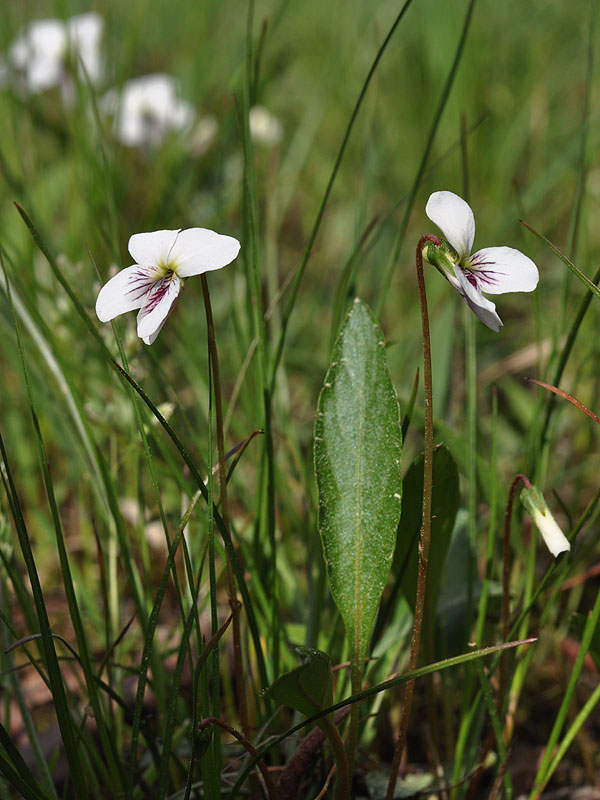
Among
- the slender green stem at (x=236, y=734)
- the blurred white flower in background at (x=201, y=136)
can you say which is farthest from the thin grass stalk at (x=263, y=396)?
the blurred white flower in background at (x=201, y=136)

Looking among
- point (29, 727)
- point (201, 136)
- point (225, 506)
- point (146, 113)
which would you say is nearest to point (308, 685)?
point (225, 506)

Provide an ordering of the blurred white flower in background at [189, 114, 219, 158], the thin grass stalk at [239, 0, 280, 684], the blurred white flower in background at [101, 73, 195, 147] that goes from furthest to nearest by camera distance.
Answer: the blurred white flower in background at [101, 73, 195, 147] → the blurred white flower in background at [189, 114, 219, 158] → the thin grass stalk at [239, 0, 280, 684]

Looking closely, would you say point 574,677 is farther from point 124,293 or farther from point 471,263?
point 124,293

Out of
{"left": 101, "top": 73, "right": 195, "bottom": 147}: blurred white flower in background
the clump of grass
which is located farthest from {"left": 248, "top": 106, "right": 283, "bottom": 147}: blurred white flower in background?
{"left": 101, "top": 73, "right": 195, "bottom": 147}: blurred white flower in background

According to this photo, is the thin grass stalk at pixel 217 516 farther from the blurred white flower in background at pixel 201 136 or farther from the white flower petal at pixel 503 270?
the blurred white flower in background at pixel 201 136

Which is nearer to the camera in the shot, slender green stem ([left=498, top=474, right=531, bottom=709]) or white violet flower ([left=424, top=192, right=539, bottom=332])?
white violet flower ([left=424, top=192, right=539, bottom=332])

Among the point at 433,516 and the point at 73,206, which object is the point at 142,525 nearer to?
the point at 433,516

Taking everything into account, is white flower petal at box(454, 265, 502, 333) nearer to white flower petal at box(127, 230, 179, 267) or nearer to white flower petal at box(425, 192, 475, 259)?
white flower petal at box(425, 192, 475, 259)
